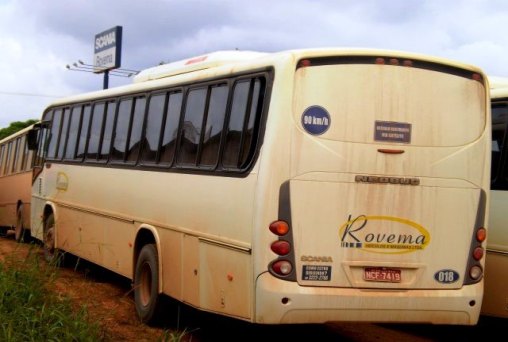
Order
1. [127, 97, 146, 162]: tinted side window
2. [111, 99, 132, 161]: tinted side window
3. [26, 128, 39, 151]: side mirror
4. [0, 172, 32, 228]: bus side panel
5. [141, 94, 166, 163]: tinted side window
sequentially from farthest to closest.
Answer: [0, 172, 32, 228]: bus side panel → [26, 128, 39, 151]: side mirror → [111, 99, 132, 161]: tinted side window → [127, 97, 146, 162]: tinted side window → [141, 94, 166, 163]: tinted side window

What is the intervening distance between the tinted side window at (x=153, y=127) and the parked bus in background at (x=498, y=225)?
3701mm

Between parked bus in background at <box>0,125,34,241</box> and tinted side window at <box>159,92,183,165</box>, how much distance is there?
31.7 feet

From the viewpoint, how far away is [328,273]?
729cm

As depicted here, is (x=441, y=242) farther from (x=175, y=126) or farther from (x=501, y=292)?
(x=175, y=126)

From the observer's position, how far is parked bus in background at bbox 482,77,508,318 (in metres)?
8.66

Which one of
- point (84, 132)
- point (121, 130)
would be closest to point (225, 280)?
point (121, 130)

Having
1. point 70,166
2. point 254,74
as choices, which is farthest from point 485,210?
point 70,166

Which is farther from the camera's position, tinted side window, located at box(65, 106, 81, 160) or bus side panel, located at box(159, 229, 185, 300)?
tinted side window, located at box(65, 106, 81, 160)

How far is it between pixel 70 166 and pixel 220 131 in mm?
5876

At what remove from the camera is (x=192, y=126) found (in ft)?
29.6

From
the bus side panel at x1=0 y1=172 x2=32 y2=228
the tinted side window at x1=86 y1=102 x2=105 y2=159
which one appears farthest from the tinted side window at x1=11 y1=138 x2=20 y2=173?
the tinted side window at x1=86 y1=102 x2=105 y2=159

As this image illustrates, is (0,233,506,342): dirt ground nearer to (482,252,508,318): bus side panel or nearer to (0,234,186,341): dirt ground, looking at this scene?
(0,234,186,341): dirt ground

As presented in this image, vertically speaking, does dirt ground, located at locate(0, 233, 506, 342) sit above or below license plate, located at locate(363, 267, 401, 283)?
below

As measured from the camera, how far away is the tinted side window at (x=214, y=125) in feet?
27.3
